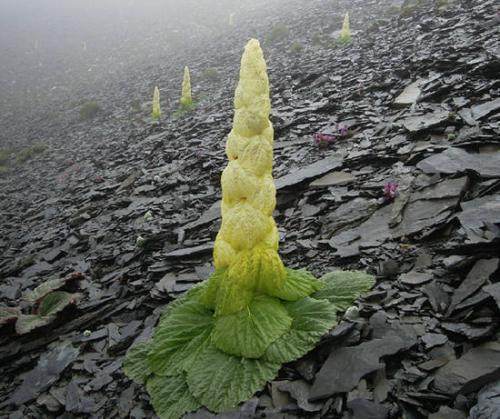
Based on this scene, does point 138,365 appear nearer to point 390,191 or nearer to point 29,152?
point 390,191

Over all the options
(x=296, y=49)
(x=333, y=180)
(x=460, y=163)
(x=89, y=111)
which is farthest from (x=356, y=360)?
(x=89, y=111)

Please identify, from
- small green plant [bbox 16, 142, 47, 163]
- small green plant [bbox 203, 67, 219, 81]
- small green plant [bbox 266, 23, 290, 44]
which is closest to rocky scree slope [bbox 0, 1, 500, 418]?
small green plant [bbox 16, 142, 47, 163]

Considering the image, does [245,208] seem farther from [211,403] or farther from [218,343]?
[211,403]

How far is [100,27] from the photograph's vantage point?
58000mm

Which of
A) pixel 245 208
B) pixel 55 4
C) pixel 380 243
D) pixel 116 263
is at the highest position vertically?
pixel 55 4

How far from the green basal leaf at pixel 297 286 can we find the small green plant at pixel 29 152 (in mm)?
19157

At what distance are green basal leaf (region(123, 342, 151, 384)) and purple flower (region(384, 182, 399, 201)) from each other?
12.3ft

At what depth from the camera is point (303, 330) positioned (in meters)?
3.75

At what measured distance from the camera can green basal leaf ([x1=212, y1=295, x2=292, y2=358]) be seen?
3.60 metres

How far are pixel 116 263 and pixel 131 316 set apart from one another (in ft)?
6.23

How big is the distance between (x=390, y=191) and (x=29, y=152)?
62.6 ft

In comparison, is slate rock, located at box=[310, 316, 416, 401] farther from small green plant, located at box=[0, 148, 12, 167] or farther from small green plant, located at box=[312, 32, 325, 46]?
small green plant, located at box=[0, 148, 12, 167]

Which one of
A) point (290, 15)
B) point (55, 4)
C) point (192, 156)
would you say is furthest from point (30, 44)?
point (192, 156)


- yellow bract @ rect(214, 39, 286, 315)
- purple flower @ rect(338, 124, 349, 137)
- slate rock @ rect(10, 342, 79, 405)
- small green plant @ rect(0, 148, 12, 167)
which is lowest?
small green plant @ rect(0, 148, 12, 167)
